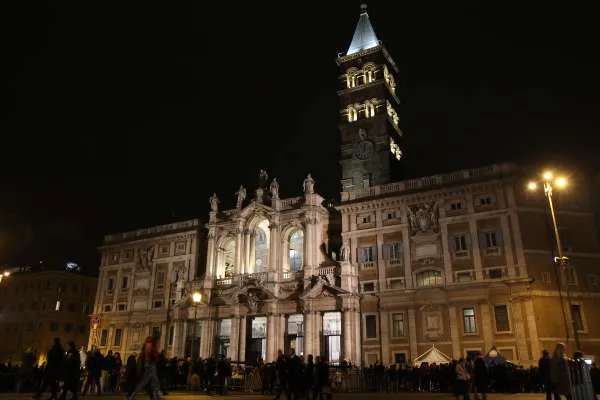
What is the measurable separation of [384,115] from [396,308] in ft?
75.5

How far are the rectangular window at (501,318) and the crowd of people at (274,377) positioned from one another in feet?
24.9

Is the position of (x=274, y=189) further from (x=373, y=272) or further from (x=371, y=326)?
(x=371, y=326)

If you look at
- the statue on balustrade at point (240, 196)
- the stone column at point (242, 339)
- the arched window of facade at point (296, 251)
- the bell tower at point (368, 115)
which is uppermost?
the bell tower at point (368, 115)

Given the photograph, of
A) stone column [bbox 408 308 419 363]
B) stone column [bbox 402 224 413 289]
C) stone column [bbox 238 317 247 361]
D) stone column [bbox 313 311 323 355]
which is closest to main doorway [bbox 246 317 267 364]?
stone column [bbox 238 317 247 361]

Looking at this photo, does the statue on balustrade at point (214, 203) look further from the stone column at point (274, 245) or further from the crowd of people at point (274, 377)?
the crowd of people at point (274, 377)

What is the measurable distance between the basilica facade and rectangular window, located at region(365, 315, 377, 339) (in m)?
0.09

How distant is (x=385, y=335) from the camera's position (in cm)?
4022

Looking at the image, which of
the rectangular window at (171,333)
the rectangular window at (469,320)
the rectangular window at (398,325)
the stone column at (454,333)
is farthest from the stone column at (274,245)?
the rectangular window at (469,320)

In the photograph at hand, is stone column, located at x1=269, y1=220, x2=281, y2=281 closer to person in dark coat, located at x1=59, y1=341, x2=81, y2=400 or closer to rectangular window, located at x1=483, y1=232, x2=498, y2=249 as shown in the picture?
rectangular window, located at x1=483, y1=232, x2=498, y2=249

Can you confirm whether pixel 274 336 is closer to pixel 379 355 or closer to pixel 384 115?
pixel 379 355

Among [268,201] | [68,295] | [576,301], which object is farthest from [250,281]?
[68,295]

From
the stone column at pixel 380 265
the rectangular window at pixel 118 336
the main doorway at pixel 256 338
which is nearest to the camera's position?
the stone column at pixel 380 265

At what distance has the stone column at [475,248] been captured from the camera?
38625mm

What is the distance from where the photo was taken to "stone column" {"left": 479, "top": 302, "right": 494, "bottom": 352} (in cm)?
3647
